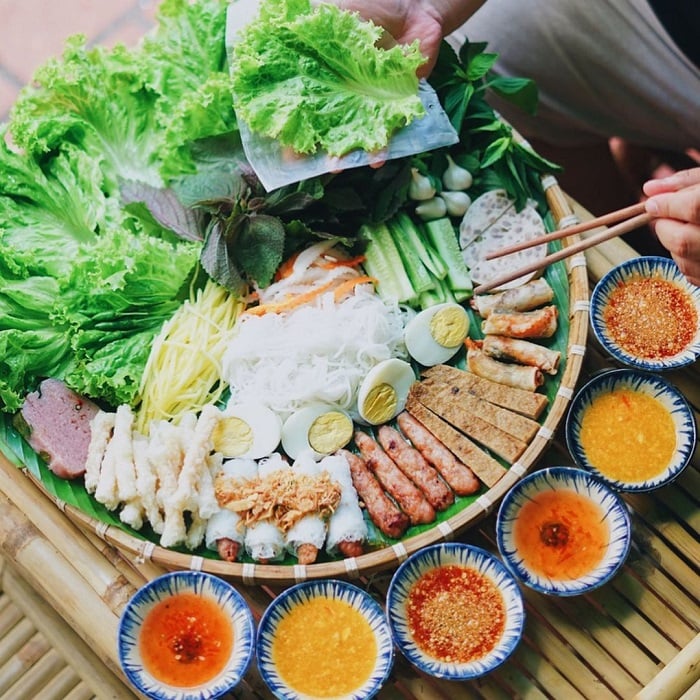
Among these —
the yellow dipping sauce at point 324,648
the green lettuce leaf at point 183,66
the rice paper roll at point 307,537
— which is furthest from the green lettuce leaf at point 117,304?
the yellow dipping sauce at point 324,648

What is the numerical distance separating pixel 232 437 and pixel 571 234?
4.72 feet

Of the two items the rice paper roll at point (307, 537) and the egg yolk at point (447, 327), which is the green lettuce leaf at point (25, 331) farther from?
the egg yolk at point (447, 327)

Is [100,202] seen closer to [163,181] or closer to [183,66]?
[163,181]

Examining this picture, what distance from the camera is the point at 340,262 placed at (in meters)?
3.56

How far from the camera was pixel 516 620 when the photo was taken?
2918mm

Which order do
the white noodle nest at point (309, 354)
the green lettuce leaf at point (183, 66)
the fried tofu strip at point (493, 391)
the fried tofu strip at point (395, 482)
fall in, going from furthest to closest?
the green lettuce leaf at point (183, 66) < the white noodle nest at point (309, 354) < the fried tofu strip at point (493, 391) < the fried tofu strip at point (395, 482)

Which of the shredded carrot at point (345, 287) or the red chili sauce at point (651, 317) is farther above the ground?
the shredded carrot at point (345, 287)

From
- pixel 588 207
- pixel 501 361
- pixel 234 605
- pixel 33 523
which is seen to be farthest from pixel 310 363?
pixel 588 207

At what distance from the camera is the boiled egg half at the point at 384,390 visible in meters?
3.32

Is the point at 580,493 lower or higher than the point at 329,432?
lower

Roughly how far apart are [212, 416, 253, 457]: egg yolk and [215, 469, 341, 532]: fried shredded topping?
149 mm

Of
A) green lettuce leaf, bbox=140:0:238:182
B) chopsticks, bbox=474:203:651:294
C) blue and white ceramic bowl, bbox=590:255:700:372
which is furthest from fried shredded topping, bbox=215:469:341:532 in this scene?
green lettuce leaf, bbox=140:0:238:182

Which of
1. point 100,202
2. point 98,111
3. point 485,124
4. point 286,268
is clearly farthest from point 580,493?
point 98,111

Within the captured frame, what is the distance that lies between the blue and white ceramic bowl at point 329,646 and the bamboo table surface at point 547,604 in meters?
0.17
